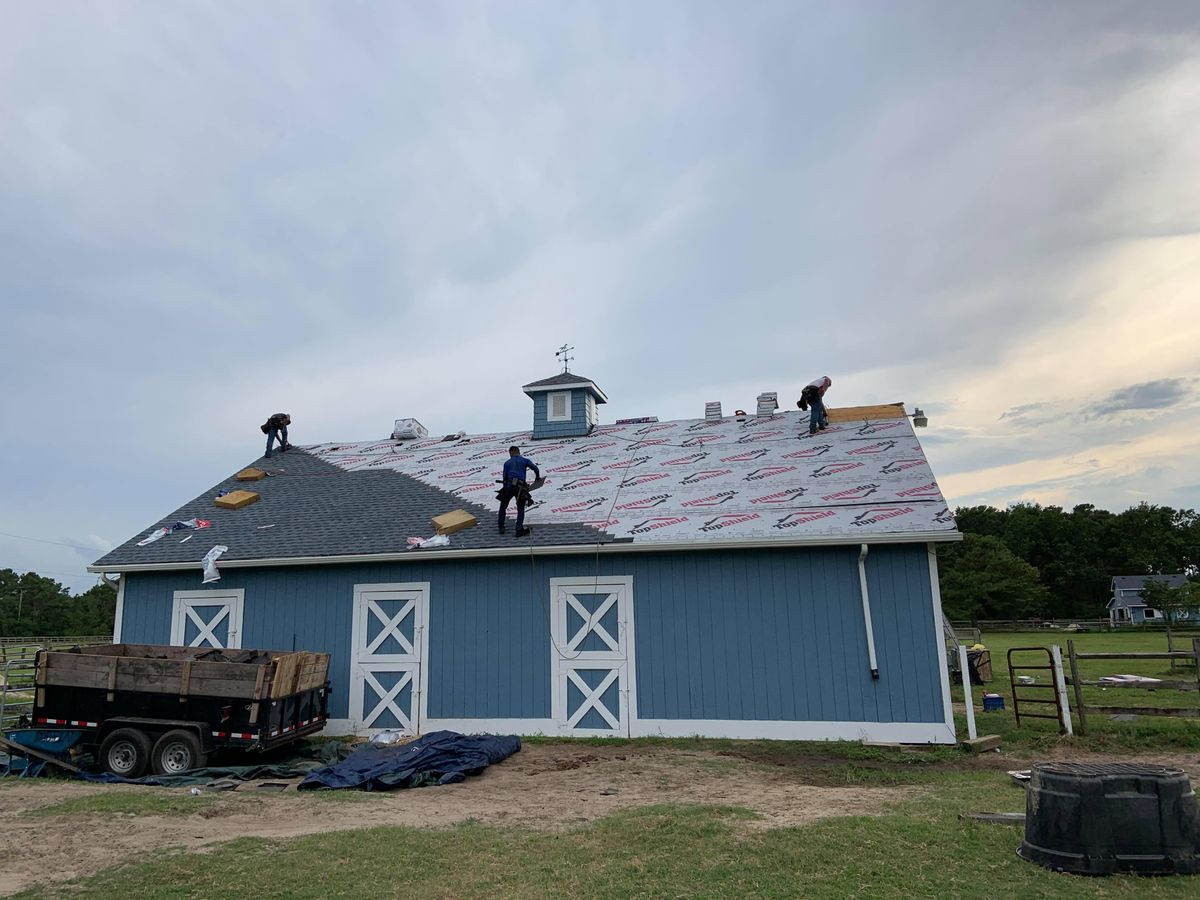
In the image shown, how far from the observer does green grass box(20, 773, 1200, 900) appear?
206 inches

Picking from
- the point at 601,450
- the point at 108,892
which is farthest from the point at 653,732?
the point at 108,892

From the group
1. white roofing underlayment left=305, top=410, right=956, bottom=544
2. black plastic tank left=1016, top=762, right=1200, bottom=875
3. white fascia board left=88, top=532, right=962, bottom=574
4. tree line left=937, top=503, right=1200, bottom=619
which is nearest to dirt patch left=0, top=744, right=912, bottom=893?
black plastic tank left=1016, top=762, right=1200, bottom=875

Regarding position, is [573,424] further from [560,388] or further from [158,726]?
[158,726]

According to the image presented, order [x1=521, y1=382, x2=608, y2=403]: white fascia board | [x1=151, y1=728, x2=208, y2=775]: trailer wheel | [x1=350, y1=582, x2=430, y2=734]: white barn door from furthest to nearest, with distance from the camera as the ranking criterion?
[x1=521, y1=382, x2=608, y2=403]: white fascia board, [x1=350, y1=582, x2=430, y2=734]: white barn door, [x1=151, y1=728, x2=208, y2=775]: trailer wheel

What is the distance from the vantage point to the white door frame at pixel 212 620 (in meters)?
14.3

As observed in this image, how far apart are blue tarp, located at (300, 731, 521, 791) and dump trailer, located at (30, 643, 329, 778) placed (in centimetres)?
125

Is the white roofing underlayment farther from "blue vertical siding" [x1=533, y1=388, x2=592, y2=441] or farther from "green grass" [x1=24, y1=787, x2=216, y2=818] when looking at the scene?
"green grass" [x1=24, y1=787, x2=216, y2=818]

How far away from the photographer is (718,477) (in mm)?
14758

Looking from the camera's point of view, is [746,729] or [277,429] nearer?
[746,729]

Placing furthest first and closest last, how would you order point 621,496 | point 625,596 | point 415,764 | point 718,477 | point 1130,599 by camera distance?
point 1130,599 < point 718,477 < point 621,496 < point 625,596 < point 415,764

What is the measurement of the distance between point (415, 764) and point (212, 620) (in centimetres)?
650

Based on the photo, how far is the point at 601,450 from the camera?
17578 millimetres

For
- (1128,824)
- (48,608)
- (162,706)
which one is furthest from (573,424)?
(48,608)

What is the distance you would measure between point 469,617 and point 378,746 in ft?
8.21
